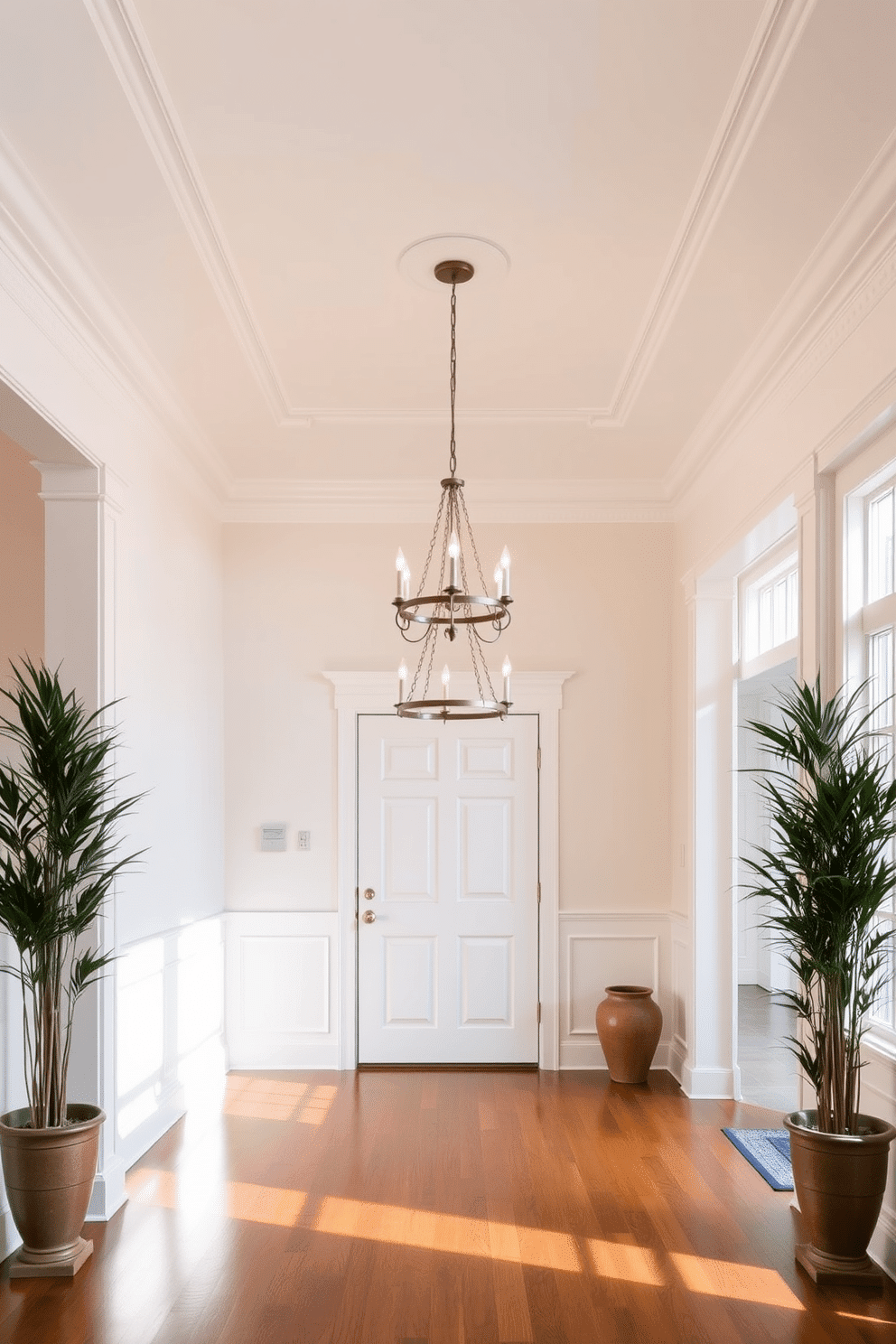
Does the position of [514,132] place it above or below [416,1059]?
above

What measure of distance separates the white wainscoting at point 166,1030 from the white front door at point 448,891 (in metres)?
0.88

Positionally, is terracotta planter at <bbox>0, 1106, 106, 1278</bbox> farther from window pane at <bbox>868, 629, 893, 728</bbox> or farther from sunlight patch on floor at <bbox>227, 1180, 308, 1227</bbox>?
window pane at <bbox>868, 629, 893, 728</bbox>

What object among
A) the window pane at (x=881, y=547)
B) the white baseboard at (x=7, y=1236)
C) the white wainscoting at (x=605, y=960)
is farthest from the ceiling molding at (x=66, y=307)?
the white wainscoting at (x=605, y=960)

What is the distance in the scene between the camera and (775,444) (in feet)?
15.0

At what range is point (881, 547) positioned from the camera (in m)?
3.84

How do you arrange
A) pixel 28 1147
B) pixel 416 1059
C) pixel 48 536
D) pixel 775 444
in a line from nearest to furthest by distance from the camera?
pixel 28 1147
pixel 48 536
pixel 775 444
pixel 416 1059

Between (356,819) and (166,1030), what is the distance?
66.8 inches

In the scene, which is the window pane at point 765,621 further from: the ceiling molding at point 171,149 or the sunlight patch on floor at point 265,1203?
the sunlight patch on floor at point 265,1203

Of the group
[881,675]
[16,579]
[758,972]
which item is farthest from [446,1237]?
[758,972]

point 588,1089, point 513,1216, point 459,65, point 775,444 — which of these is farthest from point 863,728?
point 588,1089

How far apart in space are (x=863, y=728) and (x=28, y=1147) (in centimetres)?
305

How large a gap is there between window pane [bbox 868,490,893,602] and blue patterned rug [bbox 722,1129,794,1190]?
2.16 m

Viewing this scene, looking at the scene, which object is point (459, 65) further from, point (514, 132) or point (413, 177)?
point (413, 177)

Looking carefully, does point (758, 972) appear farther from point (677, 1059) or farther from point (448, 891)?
point (448, 891)
